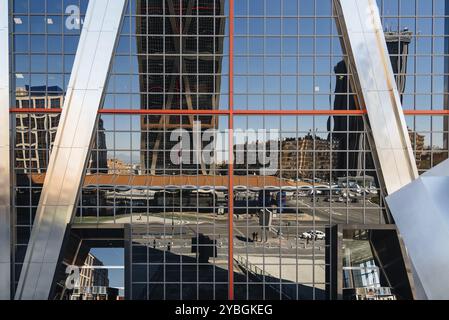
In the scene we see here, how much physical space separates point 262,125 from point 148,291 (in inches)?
288

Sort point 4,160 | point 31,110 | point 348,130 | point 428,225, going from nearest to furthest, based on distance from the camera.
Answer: point 428,225
point 4,160
point 31,110
point 348,130

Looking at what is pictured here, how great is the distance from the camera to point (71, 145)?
11656 millimetres

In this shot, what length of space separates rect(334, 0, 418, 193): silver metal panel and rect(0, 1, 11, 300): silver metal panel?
11906 mm

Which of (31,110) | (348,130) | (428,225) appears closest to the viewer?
(428,225)

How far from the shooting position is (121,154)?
11.9 metres

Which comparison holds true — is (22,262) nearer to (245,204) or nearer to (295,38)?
(245,204)

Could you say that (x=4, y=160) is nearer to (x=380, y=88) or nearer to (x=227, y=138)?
(x=227, y=138)

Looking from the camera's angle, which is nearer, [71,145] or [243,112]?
[71,145]

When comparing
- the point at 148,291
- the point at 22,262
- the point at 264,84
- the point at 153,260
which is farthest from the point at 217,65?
the point at 22,262

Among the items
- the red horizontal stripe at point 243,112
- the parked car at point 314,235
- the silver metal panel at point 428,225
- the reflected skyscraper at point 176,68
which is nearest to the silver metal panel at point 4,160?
the red horizontal stripe at point 243,112

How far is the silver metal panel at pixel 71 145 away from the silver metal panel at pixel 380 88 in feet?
27.4

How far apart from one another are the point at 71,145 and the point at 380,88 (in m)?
11.1

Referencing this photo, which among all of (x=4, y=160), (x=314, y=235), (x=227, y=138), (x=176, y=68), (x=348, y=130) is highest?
(x=176, y=68)

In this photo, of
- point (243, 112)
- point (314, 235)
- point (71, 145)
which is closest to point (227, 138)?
point (243, 112)
